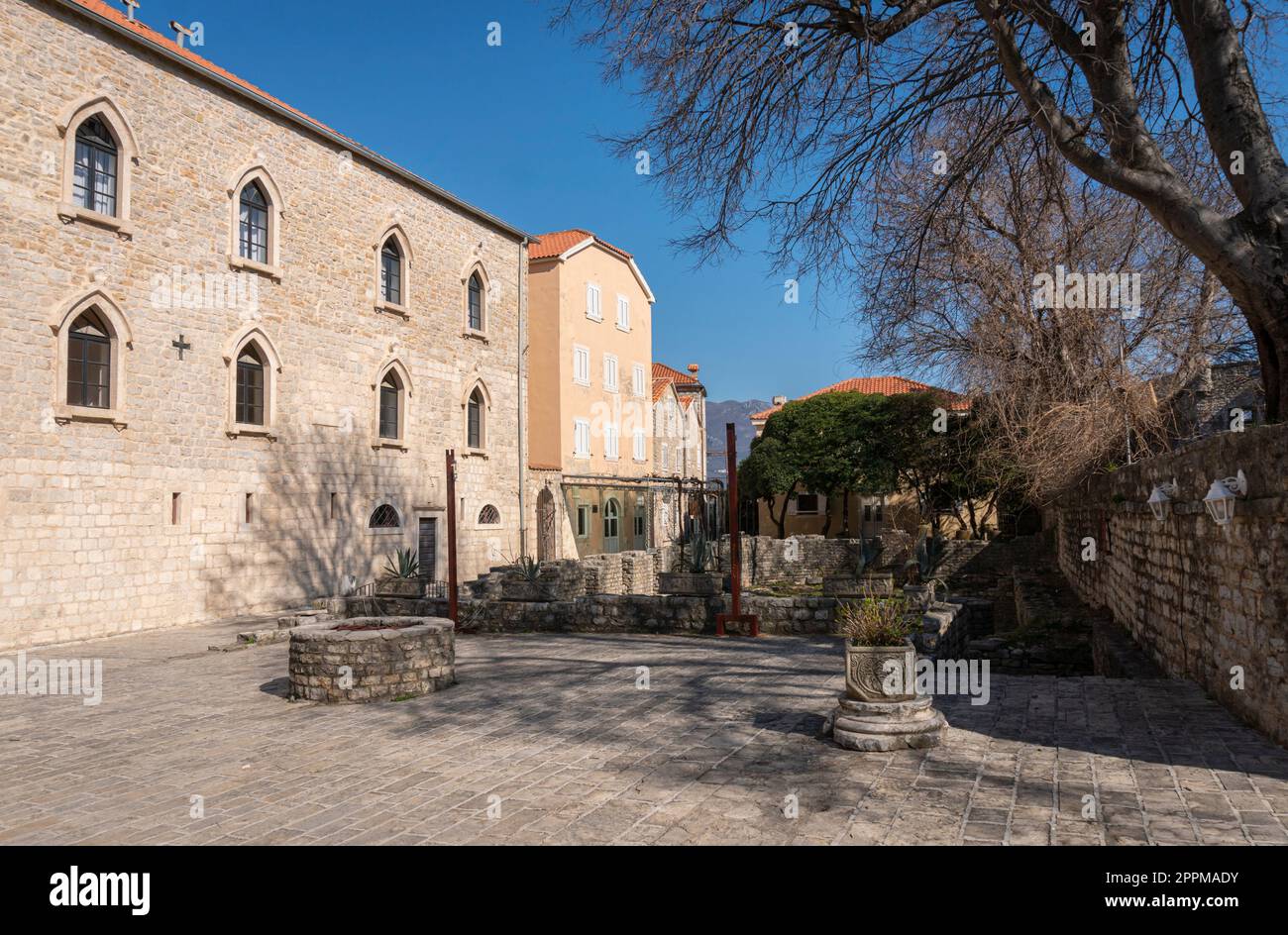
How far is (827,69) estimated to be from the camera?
28.5 ft

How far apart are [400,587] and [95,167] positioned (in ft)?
29.4

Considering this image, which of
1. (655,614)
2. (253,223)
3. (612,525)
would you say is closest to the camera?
(655,614)

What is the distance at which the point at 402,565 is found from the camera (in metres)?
19.3

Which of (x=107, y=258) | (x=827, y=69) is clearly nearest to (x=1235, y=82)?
(x=827, y=69)

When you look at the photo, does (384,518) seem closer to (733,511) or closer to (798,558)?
(733,511)

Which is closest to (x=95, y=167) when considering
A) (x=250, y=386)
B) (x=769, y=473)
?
(x=250, y=386)

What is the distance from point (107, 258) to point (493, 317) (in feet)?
38.1

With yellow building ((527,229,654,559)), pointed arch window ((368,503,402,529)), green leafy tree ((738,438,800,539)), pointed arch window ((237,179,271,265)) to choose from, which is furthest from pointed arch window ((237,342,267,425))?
green leafy tree ((738,438,800,539))

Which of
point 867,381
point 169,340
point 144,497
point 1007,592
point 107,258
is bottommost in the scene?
point 1007,592

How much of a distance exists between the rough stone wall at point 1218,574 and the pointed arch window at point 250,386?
51.2ft

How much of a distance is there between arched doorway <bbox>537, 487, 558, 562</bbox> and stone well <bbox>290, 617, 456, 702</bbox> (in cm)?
1752
